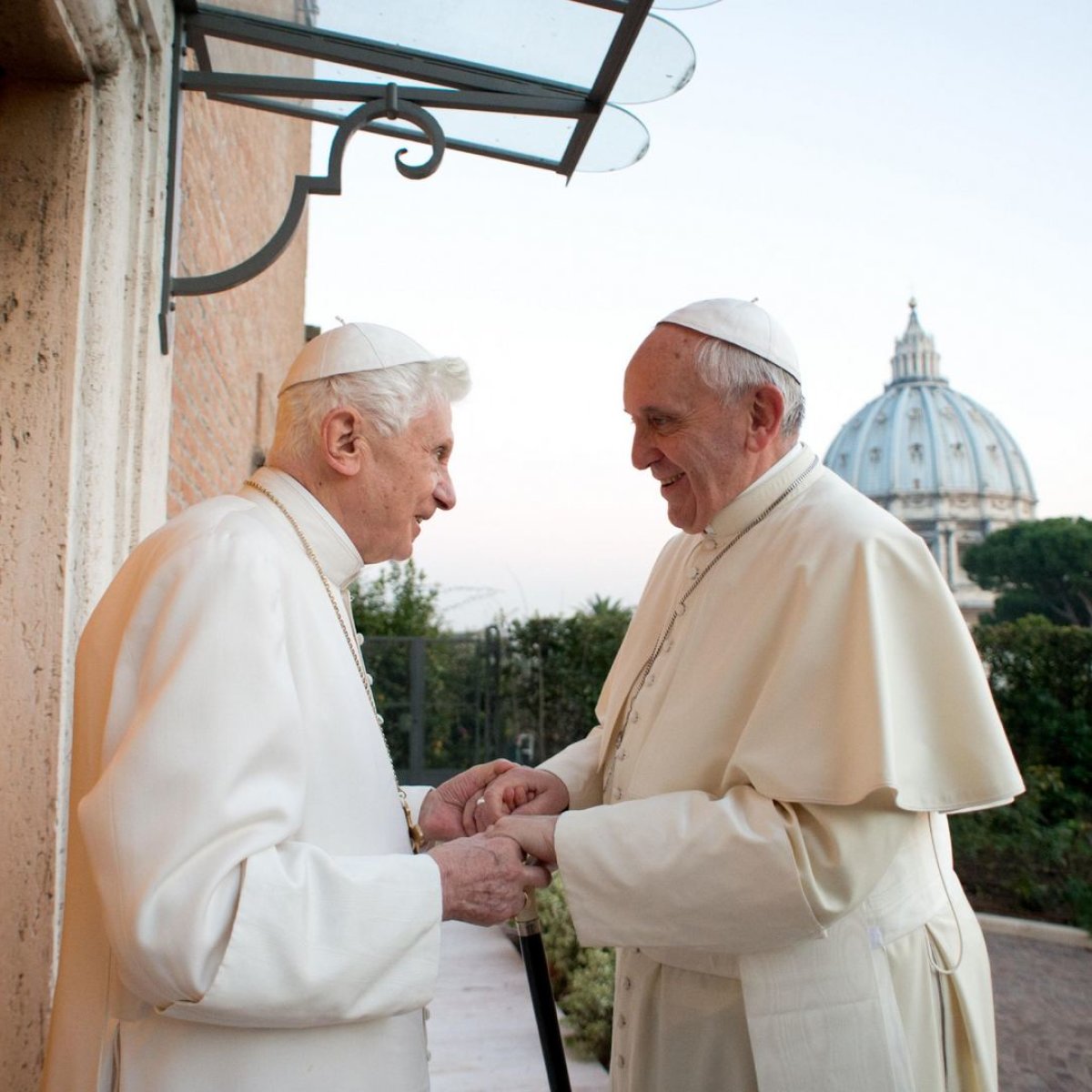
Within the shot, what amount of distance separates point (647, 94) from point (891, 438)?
87.1 metres

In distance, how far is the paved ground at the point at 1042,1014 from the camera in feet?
15.9

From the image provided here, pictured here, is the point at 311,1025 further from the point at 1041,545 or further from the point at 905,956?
the point at 1041,545

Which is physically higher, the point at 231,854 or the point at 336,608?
the point at 336,608

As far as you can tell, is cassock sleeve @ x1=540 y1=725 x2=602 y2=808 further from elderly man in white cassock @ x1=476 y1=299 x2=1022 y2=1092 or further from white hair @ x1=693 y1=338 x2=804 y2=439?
white hair @ x1=693 y1=338 x2=804 y2=439

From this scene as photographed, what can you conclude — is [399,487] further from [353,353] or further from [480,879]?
[480,879]

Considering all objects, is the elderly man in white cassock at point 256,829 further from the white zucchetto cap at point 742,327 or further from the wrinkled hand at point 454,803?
the white zucchetto cap at point 742,327

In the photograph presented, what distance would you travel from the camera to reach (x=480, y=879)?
168cm

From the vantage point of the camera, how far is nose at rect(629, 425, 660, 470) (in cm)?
234

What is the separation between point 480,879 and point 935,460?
3437 inches

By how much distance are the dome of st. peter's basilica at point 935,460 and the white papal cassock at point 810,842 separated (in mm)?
82006

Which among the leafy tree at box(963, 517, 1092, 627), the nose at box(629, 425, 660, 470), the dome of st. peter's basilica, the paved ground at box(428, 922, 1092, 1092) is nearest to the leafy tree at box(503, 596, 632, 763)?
the paved ground at box(428, 922, 1092, 1092)

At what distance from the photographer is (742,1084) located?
6.28 ft

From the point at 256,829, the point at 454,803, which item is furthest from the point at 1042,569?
the point at 256,829

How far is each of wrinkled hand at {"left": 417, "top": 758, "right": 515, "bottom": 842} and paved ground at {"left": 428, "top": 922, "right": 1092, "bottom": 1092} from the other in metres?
2.08
